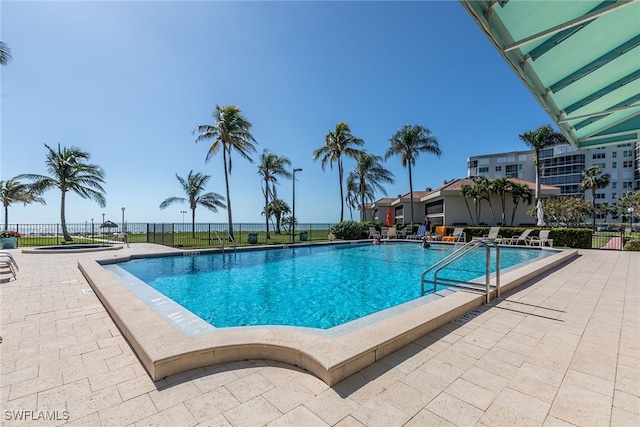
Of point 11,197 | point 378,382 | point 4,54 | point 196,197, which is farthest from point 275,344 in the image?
point 11,197

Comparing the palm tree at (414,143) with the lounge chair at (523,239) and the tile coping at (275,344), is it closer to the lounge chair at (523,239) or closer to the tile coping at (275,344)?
the lounge chair at (523,239)

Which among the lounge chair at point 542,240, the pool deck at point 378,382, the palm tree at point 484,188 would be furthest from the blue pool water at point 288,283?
the palm tree at point 484,188

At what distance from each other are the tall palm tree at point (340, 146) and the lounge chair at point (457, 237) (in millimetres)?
7908

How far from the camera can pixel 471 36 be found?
35.8 ft

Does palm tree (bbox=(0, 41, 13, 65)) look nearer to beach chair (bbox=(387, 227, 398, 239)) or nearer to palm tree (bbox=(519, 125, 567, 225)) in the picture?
beach chair (bbox=(387, 227, 398, 239))

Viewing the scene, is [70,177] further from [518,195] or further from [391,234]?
[518,195]

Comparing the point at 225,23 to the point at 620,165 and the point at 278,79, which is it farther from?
the point at 620,165

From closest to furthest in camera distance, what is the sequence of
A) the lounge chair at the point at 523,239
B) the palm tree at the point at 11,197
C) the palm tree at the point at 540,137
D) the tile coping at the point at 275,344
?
1. the tile coping at the point at 275,344
2. the lounge chair at the point at 523,239
3. the palm tree at the point at 540,137
4. the palm tree at the point at 11,197

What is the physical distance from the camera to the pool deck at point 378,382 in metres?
1.94

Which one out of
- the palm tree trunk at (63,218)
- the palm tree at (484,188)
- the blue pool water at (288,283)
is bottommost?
the blue pool water at (288,283)

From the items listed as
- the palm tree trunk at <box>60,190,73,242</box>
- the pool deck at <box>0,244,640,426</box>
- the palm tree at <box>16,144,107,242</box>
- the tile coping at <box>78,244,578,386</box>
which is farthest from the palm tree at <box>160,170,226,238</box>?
the tile coping at <box>78,244,578,386</box>

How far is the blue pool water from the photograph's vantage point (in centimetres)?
547

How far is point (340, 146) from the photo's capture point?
22734 millimetres

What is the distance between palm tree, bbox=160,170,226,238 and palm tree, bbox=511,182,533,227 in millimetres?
24321
